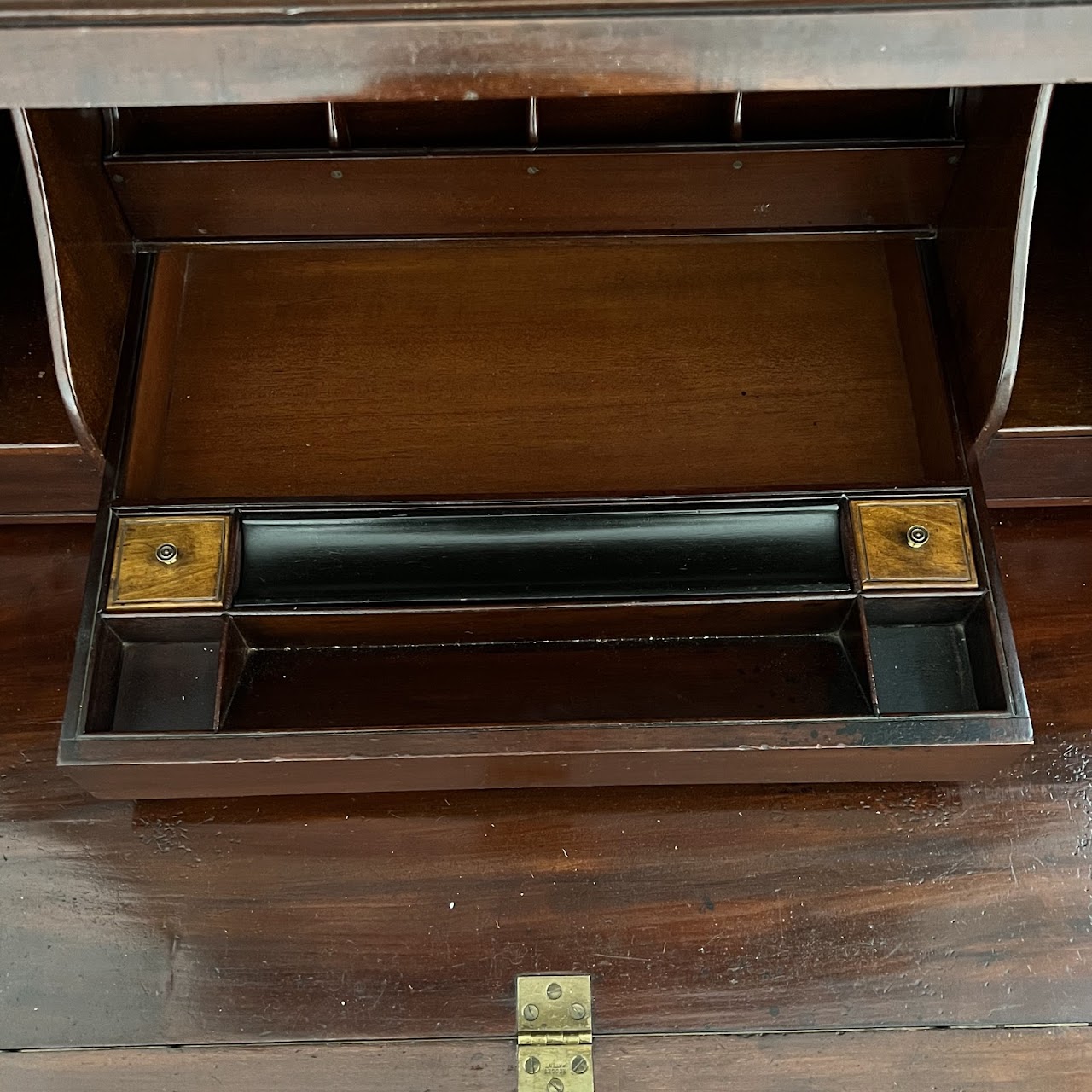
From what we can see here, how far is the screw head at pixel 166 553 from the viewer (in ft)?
4.54

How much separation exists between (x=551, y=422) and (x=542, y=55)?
60 cm

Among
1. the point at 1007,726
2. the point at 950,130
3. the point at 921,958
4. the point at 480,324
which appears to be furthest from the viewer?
the point at 480,324

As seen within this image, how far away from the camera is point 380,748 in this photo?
51.3 inches

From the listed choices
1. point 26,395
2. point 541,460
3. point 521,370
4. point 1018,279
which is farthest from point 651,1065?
point 26,395

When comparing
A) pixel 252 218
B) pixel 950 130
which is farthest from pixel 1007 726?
pixel 252 218

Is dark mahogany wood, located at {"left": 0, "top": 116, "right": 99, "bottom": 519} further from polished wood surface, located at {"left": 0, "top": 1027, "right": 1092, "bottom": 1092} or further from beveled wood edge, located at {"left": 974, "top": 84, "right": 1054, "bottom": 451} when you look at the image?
beveled wood edge, located at {"left": 974, "top": 84, "right": 1054, "bottom": 451}

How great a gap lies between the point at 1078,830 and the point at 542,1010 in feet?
2.28

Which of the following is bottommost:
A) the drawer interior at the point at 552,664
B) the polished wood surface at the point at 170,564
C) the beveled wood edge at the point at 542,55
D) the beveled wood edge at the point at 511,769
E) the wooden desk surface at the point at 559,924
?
the wooden desk surface at the point at 559,924

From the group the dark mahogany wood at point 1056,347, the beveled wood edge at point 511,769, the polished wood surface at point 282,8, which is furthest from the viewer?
the dark mahogany wood at point 1056,347

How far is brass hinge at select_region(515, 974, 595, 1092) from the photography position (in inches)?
53.4

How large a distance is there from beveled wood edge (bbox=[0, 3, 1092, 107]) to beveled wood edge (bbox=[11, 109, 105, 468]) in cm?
24

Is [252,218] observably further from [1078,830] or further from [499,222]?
[1078,830]

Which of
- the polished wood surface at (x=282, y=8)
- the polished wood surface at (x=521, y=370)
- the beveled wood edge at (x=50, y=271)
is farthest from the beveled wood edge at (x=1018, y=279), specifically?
the beveled wood edge at (x=50, y=271)

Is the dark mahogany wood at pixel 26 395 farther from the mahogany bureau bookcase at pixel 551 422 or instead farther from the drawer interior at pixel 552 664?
the drawer interior at pixel 552 664
